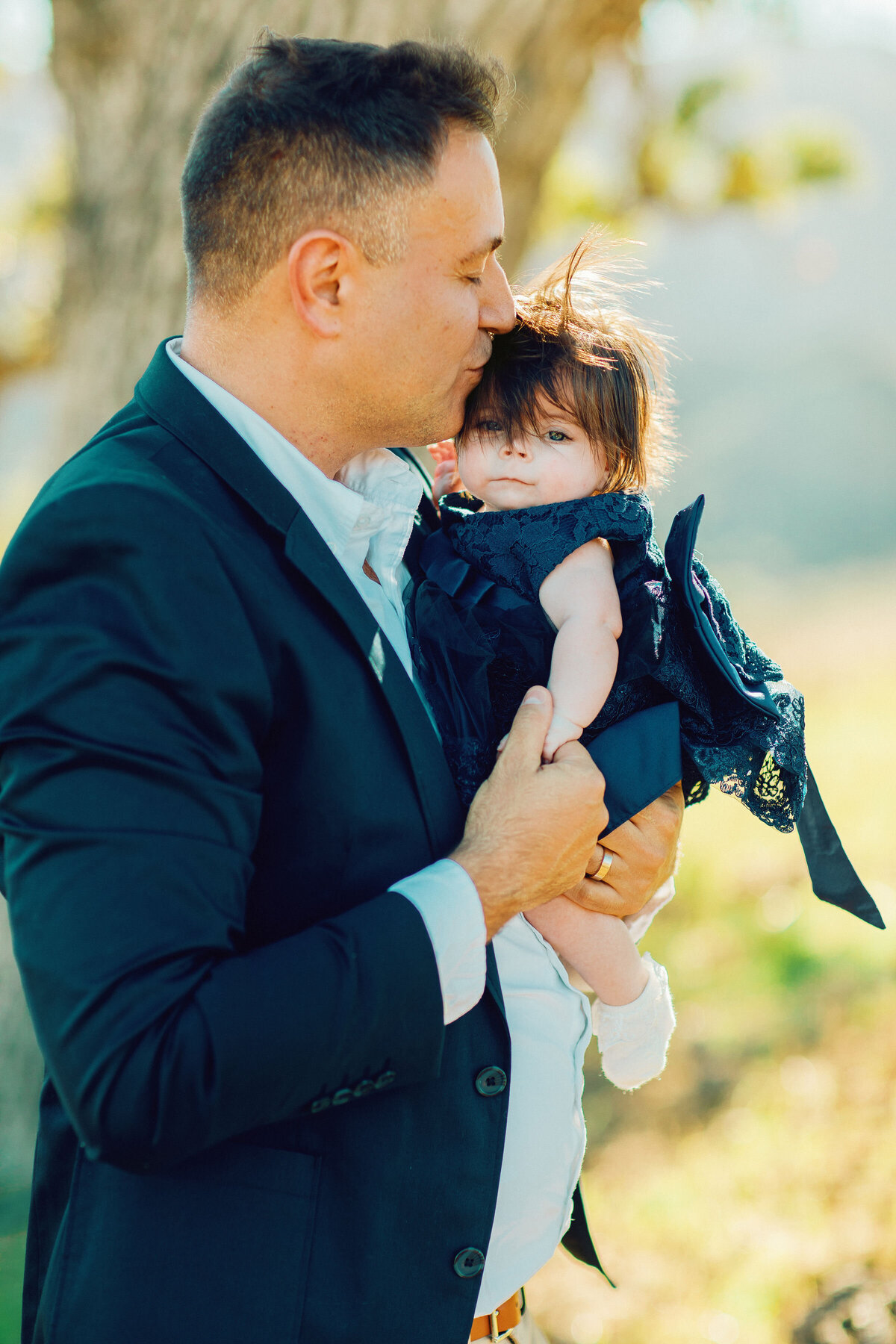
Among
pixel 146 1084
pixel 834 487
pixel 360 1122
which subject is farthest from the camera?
pixel 834 487

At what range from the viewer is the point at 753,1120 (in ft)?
12.0

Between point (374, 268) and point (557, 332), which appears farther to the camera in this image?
point (557, 332)

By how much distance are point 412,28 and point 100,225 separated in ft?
3.65

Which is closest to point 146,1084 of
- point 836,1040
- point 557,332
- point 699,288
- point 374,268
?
point 374,268

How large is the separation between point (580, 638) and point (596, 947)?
0.50m

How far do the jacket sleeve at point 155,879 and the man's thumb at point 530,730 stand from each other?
0.32 meters

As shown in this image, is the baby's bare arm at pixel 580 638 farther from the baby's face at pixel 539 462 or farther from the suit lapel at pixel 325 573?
the suit lapel at pixel 325 573

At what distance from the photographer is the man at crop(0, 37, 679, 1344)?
1.04 m

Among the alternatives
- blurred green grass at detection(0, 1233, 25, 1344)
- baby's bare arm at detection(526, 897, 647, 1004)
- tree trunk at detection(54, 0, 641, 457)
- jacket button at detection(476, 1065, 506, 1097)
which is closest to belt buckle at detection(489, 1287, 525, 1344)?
jacket button at detection(476, 1065, 506, 1097)

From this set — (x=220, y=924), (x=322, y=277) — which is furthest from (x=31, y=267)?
(x=220, y=924)

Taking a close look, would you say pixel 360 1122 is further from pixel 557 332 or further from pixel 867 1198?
pixel 867 1198

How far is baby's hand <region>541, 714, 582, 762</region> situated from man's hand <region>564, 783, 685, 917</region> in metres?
0.19

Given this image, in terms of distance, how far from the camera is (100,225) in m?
3.12

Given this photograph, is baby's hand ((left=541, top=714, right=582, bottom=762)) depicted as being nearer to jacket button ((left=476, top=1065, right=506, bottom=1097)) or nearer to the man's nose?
jacket button ((left=476, top=1065, right=506, bottom=1097))
